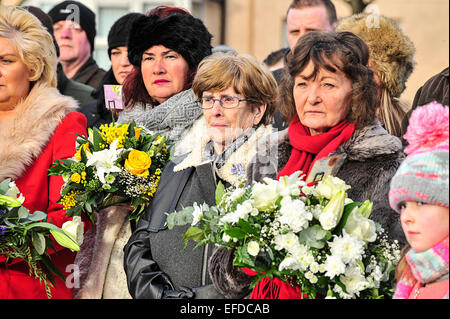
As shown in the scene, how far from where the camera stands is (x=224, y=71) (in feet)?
13.8

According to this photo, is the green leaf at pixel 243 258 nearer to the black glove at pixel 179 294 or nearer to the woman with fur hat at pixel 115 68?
the black glove at pixel 179 294

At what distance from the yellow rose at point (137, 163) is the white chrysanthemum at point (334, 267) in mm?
1424

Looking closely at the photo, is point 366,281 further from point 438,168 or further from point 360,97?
point 360,97

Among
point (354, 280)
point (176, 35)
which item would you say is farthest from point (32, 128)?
point (354, 280)

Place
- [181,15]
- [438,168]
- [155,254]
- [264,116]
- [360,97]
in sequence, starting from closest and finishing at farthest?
[438,168], [360,97], [155,254], [264,116], [181,15]

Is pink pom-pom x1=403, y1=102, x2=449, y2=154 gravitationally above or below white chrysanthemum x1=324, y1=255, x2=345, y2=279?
above

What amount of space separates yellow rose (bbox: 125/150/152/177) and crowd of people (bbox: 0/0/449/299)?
0.12m

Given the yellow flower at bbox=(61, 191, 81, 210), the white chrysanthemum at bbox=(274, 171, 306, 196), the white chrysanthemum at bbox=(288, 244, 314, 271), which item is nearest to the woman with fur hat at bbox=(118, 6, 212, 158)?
the yellow flower at bbox=(61, 191, 81, 210)

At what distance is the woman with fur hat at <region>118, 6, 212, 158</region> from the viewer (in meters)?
4.74

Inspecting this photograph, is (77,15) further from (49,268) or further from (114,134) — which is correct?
(49,268)

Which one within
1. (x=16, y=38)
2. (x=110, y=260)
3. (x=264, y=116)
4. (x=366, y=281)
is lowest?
(x=110, y=260)

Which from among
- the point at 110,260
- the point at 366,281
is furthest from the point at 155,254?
the point at 366,281

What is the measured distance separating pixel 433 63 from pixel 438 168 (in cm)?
539

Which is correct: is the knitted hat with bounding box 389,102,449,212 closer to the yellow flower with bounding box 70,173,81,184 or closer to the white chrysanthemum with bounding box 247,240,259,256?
the white chrysanthemum with bounding box 247,240,259,256
